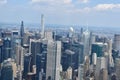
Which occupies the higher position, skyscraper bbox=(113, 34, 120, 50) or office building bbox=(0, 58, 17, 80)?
skyscraper bbox=(113, 34, 120, 50)

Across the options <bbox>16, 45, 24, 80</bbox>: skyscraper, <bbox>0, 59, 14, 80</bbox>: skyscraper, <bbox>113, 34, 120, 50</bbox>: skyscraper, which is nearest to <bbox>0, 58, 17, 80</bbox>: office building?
<bbox>0, 59, 14, 80</bbox>: skyscraper

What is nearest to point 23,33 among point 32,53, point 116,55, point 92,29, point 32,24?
point 32,53

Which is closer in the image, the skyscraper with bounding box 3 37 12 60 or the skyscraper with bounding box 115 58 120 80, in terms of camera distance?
the skyscraper with bounding box 115 58 120 80

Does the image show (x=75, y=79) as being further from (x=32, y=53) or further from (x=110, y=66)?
(x=32, y=53)

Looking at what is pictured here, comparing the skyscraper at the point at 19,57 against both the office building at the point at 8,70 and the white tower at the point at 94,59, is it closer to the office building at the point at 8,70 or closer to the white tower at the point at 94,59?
the office building at the point at 8,70

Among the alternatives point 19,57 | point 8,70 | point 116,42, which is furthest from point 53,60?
point 116,42

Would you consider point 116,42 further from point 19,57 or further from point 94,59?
point 19,57

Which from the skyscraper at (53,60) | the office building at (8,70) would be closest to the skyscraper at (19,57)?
the office building at (8,70)

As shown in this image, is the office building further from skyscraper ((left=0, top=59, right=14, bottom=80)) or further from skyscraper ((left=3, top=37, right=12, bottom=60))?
skyscraper ((left=3, top=37, right=12, bottom=60))
